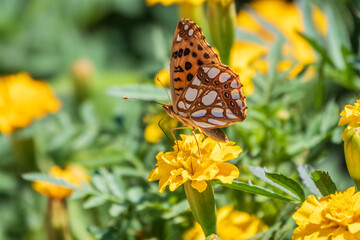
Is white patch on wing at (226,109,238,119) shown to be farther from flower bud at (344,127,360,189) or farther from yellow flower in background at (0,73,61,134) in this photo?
yellow flower in background at (0,73,61,134)

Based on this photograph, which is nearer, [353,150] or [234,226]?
[353,150]

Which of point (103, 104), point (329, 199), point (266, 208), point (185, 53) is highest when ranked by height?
point (185, 53)

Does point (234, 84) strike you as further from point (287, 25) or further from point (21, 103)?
point (287, 25)

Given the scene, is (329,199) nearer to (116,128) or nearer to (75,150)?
(116,128)

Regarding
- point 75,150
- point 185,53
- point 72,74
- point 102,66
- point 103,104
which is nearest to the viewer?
point 185,53

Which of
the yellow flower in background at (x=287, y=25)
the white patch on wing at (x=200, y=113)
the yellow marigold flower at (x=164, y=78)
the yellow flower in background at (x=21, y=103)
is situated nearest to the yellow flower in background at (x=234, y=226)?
the white patch on wing at (x=200, y=113)

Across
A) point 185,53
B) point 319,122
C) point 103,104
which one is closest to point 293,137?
point 319,122

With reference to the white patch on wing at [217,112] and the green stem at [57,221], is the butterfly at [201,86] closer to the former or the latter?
the white patch on wing at [217,112]

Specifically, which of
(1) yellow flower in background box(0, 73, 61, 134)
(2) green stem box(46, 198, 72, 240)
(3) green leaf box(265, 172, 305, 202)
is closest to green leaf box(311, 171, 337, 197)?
(3) green leaf box(265, 172, 305, 202)

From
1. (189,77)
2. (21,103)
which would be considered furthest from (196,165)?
(21,103)
